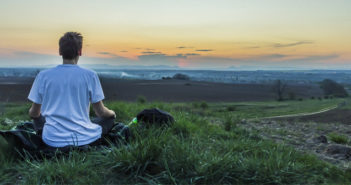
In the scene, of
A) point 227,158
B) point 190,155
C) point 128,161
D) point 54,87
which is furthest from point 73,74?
point 227,158

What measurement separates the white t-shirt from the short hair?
0.42 ft

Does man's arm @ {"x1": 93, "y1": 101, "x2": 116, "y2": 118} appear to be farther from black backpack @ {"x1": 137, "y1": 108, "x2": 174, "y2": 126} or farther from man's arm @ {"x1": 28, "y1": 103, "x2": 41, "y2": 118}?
black backpack @ {"x1": 137, "y1": 108, "x2": 174, "y2": 126}

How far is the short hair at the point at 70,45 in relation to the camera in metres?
3.16

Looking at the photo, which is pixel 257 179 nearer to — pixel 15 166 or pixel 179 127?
pixel 179 127

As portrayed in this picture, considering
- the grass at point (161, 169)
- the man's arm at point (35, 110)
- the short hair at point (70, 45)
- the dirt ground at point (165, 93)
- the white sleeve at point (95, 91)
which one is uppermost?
the short hair at point (70, 45)

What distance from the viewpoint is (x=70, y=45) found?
3164 millimetres

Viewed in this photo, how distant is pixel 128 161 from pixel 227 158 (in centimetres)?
104

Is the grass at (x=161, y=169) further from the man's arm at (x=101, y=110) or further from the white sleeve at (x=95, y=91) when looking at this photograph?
the white sleeve at (x=95, y=91)

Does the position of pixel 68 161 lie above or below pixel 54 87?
below

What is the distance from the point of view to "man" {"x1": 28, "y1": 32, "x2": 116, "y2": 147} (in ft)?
10.5

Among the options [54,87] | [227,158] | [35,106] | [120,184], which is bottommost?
[120,184]

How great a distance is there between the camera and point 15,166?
127 inches

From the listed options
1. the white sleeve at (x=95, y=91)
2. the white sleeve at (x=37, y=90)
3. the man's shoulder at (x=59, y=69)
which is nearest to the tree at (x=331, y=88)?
the white sleeve at (x=95, y=91)

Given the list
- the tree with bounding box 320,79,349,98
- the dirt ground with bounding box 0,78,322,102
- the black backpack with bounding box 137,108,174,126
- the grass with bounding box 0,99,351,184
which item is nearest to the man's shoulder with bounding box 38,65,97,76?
the grass with bounding box 0,99,351,184
